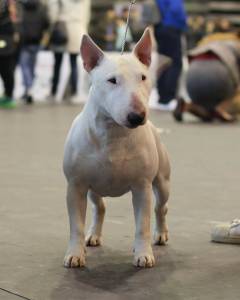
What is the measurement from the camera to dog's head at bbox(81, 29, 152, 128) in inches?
95.6

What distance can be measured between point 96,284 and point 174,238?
737 mm

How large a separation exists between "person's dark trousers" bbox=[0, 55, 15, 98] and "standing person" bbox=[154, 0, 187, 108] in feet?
6.45

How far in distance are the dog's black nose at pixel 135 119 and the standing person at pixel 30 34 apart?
29.3 ft

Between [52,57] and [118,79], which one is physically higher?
[118,79]

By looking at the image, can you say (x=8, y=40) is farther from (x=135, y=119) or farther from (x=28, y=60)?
(x=135, y=119)

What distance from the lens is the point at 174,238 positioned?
124 inches

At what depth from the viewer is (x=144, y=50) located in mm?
2699

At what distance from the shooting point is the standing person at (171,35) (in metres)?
9.80

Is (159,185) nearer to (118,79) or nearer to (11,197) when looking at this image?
(118,79)

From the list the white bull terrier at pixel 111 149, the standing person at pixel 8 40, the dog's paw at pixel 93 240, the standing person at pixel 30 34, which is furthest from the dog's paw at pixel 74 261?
the standing person at pixel 30 34

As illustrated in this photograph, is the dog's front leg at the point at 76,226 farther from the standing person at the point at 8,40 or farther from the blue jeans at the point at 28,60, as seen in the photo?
the blue jeans at the point at 28,60

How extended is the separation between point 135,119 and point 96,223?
77cm

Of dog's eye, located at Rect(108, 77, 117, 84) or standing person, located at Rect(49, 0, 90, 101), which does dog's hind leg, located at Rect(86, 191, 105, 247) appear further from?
standing person, located at Rect(49, 0, 90, 101)

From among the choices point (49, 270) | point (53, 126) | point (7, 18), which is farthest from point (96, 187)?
point (7, 18)
